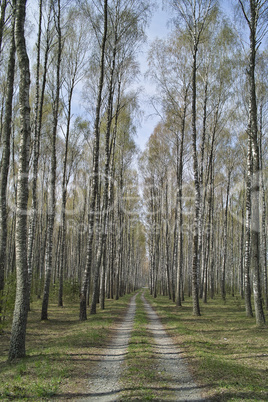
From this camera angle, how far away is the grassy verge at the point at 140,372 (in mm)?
4052

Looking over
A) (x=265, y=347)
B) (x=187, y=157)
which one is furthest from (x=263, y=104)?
(x=265, y=347)

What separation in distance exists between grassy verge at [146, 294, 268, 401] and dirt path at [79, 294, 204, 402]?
9.1 inches

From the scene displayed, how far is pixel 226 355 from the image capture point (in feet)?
20.1

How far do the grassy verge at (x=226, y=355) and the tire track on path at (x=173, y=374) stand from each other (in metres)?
0.18

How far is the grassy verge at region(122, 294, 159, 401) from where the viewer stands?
4.05 m

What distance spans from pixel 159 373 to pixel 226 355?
2.00 metres

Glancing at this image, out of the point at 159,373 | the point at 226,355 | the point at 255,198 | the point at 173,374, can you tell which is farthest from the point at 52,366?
the point at 255,198

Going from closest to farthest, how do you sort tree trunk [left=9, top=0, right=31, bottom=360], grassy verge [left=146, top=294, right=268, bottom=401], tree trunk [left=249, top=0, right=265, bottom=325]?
grassy verge [left=146, top=294, right=268, bottom=401] < tree trunk [left=9, top=0, right=31, bottom=360] < tree trunk [left=249, top=0, right=265, bottom=325]

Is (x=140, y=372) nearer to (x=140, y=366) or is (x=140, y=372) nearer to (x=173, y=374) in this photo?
(x=140, y=366)

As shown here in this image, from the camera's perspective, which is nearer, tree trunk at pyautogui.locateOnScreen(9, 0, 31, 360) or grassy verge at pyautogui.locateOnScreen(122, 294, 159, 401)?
grassy verge at pyautogui.locateOnScreen(122, 294, 159, 401)

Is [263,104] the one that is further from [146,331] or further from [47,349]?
[47,349]
